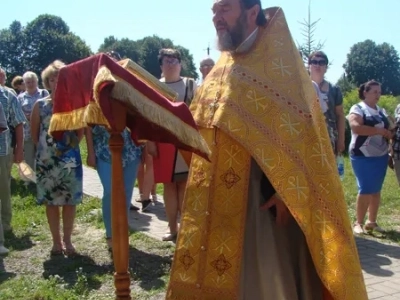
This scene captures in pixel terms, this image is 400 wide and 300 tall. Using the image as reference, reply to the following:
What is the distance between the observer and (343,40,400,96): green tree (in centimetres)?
6412

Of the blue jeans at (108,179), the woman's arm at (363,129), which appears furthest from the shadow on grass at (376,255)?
the blue jeans at (108,179)

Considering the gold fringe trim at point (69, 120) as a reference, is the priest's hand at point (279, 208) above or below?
below

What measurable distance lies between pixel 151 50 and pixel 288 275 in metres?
64.4

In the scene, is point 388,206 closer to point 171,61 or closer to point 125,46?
point 171,61

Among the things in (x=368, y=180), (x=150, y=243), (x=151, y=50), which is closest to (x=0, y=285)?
(x=150, y=243)

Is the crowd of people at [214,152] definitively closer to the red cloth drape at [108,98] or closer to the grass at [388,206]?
the grass at [388,206]

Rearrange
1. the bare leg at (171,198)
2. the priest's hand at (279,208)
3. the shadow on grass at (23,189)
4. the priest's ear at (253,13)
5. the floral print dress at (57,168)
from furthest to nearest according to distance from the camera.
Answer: the shadow on grass at (23,189) < the bare leg at (171,198) < the floral print dress at (57,168) < the priest's ear at (253,13) < the priest's hand at (279,208)

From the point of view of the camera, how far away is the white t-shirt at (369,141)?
6969 mm

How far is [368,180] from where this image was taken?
7.09 metres

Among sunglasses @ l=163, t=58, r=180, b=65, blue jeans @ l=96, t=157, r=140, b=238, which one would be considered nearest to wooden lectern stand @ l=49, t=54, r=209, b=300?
blue jeans @ l=96, t=157, r=140, b=238

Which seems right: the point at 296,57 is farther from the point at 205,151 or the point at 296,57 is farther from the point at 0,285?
the point at 0,285

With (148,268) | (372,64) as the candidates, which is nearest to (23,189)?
(148,268)

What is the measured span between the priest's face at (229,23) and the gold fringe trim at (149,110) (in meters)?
0.91

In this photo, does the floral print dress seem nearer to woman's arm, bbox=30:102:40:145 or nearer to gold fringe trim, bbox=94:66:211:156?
woman's arm, bbox=30:102:40:145
